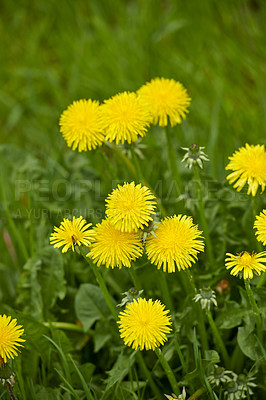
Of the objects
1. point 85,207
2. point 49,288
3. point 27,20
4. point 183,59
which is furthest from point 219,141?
point 27,20

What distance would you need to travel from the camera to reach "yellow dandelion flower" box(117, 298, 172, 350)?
1.26 m

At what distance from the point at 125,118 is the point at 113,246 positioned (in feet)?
1.34

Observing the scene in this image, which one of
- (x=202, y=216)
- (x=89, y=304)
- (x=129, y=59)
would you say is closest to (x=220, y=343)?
(x=202, y=216)

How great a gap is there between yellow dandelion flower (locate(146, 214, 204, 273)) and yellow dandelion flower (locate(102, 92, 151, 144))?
1.00 feet

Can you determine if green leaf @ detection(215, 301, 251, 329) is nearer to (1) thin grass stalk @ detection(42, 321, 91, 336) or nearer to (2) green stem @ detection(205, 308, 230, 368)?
(2) green stem @ detection(205, 308, 230, 368)

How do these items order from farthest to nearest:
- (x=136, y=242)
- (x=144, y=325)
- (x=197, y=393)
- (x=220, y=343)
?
(x=220, y=343), (x=197, y=393), (x=136, y=242), (x=144, y=325)

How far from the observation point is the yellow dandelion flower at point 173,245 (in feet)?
4.37

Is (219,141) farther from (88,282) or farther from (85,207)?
(88,282)

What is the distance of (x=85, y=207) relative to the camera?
7.29 feet

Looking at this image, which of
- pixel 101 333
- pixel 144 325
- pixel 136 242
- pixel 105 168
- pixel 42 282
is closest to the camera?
pixel 144 325

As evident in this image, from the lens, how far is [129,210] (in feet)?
4.37

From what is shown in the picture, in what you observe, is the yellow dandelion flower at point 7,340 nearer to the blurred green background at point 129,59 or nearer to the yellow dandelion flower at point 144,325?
the yellow dandelion flower at point 144,325

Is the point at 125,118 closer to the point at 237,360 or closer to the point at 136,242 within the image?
the point at 136,242

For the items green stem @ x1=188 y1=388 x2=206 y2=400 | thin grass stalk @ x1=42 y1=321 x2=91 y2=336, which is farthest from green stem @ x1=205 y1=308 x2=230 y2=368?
thin grass stalk @ x1=42 y1=321 x2=91 y2=336
